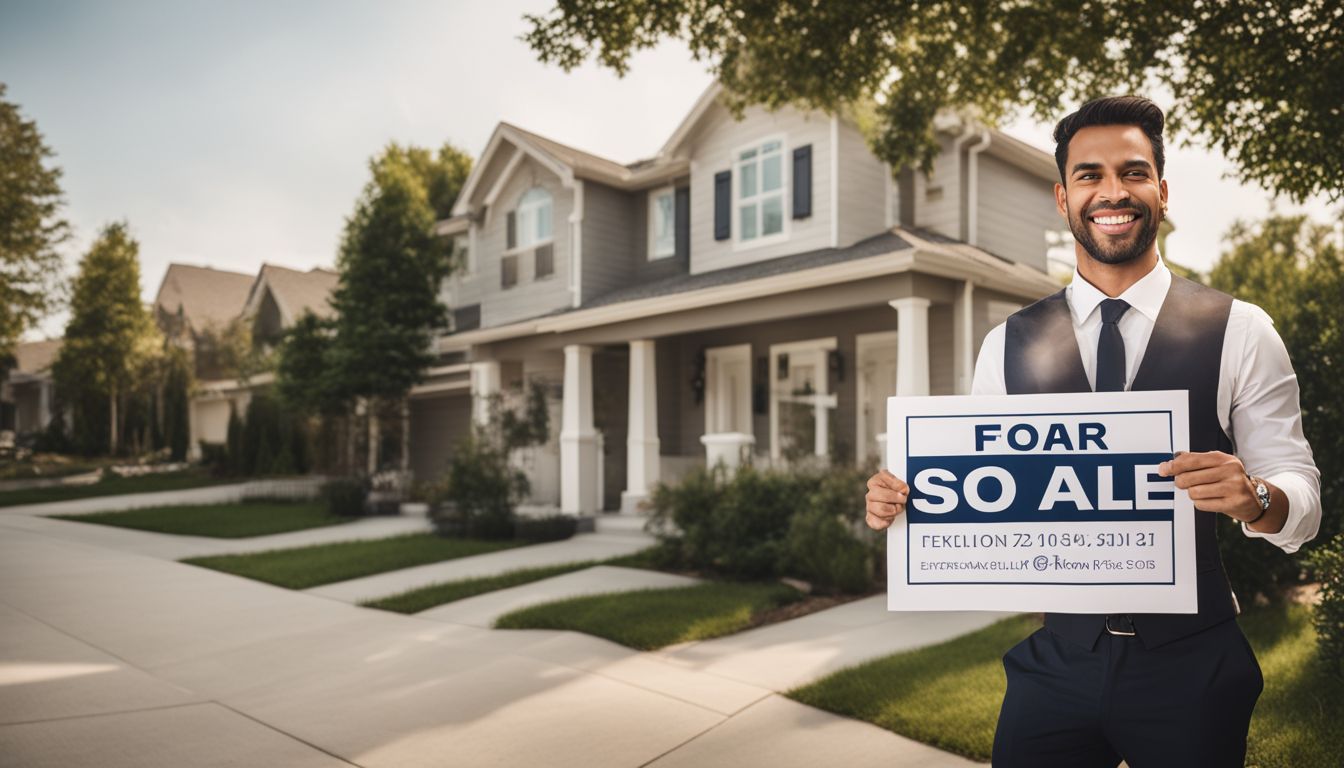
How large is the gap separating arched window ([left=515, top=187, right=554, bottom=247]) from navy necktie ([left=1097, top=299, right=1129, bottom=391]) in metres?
16.6

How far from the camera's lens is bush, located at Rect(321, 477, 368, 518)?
59.4ft

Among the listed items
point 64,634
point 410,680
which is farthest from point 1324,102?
point 64,634

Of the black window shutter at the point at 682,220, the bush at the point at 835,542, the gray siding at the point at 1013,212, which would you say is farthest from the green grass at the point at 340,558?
the gray siding at the point at 1013,212

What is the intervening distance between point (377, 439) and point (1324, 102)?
61.2ft

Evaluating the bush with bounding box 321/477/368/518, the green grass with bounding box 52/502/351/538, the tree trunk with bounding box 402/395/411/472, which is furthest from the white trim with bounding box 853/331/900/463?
the tree trunk with bounding box 402/395/411/472

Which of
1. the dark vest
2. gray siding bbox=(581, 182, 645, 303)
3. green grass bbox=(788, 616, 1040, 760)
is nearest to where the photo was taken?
the dark vest

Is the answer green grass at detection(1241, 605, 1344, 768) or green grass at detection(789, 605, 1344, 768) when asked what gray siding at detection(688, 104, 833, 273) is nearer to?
green grass at detection(789, 605, 1344, 768)

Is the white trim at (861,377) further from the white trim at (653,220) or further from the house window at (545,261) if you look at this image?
the house window at (545,261)

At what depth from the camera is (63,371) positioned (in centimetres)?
2200

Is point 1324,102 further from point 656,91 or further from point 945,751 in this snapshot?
point 656,91

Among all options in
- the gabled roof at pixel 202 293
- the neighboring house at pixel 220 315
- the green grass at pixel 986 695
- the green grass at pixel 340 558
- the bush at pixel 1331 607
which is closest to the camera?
the green grass at pixel 986 695

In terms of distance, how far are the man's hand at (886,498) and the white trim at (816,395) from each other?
11.4m

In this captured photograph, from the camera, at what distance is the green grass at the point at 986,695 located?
14.7 ft

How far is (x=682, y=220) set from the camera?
55.1 feet
